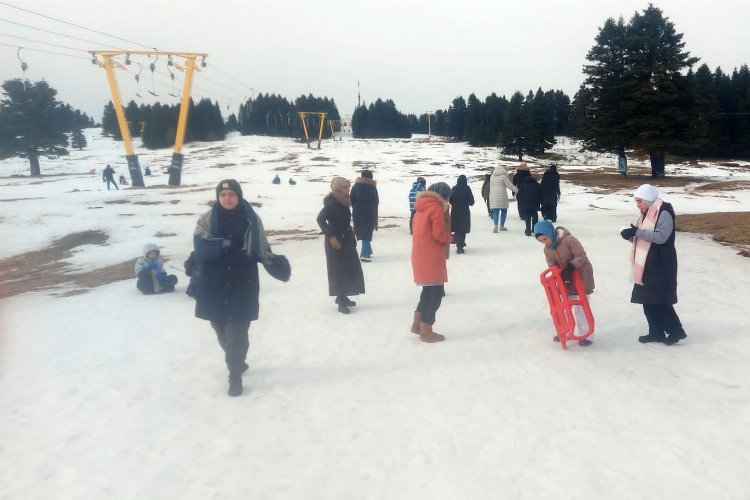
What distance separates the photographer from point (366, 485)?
139 inches

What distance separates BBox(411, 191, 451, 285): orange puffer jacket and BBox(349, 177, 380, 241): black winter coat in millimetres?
3676

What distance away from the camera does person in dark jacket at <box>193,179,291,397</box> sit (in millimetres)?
Result: 4633

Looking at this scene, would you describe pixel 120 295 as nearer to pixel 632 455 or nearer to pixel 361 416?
pixel 361 416

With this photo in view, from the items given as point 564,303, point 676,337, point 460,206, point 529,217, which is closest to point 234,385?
point 564,303

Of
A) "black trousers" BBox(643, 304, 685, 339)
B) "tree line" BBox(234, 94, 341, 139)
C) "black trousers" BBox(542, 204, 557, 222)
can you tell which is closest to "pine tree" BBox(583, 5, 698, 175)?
"black trousers" BBox(542, 204, 557, 222)

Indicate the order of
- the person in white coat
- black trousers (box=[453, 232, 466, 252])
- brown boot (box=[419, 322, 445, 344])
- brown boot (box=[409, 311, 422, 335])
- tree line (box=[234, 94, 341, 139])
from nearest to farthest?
brown boot (box=[419, 322, 445, 344]) < brown boot (box=[409, 311, 422, 335]) < black trousers (box=[453, 232, 466, 252]) < the person in white coat < tree line (box=[234, 94, 341, 139])

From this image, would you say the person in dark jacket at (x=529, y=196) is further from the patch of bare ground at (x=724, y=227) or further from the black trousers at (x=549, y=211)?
the patch of bare ground at (x=724, y=227)

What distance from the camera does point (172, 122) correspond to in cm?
9106

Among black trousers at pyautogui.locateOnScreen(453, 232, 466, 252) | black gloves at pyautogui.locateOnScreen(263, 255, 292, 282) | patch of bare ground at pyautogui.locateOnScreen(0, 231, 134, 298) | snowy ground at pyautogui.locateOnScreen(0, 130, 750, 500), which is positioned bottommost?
patch of bare ground at pyautogui.locateOnScreen(0, 231, 134, 298)

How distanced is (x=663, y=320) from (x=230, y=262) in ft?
16.5

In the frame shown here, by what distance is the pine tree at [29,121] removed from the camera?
51.9 m

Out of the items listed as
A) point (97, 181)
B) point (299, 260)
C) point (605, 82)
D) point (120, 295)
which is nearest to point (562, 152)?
point (605, 82)

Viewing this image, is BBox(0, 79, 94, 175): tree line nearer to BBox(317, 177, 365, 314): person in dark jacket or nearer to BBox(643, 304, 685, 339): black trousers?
BBox(317, 177, 365, 314): person in dark jacket

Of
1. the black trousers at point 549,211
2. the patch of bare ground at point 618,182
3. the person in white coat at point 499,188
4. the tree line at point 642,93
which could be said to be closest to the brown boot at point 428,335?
the person in white coat at point 499,188
